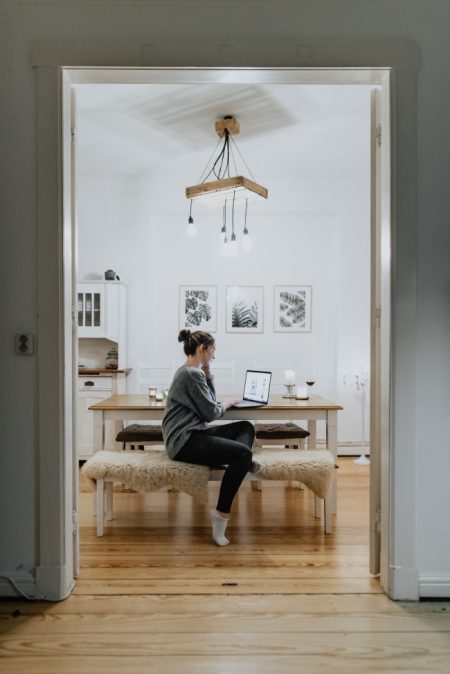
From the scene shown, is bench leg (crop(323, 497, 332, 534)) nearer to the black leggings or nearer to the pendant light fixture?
the black leggings

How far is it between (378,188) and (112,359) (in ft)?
12.1

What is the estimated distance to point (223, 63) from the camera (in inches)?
87.7

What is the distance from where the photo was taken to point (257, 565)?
8.52 ft

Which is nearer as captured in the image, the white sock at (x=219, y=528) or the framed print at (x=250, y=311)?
the white sock at (x=219, y=528)

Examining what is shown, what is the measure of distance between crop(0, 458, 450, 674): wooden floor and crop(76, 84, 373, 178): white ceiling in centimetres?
298

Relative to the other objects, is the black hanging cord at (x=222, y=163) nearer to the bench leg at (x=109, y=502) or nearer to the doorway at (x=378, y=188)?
the doorway at (x=378, y=188)

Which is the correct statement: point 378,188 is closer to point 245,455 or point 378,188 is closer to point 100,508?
point 245,455

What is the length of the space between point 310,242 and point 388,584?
153 inches

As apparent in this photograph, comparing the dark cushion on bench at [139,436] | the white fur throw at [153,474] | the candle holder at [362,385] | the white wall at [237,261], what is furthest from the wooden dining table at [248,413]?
the white wall at [237,261]

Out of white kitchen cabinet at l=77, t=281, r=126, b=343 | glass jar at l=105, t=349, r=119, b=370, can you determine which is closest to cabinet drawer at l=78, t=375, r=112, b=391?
glass jar at l=105, t=349, r=119, b=370

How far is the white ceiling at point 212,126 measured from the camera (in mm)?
3635

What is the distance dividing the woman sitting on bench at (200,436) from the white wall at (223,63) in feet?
3.16

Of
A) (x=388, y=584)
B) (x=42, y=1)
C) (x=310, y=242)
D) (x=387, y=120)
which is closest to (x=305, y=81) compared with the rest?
(x=387, y=120)

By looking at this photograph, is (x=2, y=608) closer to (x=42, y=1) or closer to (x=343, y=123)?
(x=42, y=1)
